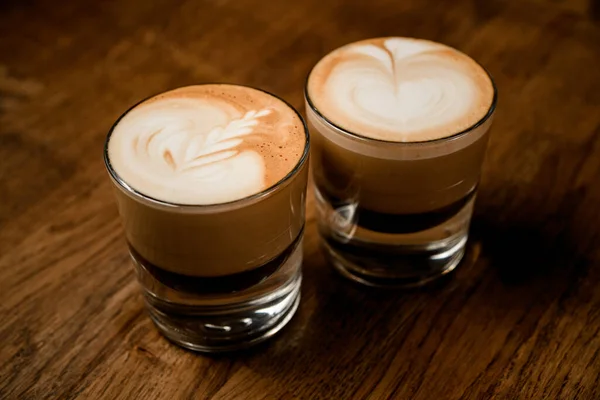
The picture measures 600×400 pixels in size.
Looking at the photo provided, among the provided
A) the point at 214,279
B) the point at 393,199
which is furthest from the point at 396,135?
the point at 214,279

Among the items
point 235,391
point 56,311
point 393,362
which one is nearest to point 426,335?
point 393,362

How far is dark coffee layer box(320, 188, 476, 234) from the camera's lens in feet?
1.90

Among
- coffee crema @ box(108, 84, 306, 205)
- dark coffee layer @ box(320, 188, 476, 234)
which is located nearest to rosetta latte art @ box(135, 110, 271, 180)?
coffee crema @ box(108, 84, 306, 205)

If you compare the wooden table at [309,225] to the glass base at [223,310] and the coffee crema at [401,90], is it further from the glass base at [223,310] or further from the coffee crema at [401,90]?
the coffee crema at [401,90]

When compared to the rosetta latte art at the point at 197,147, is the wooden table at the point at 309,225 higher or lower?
lower

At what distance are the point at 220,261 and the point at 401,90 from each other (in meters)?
0.20

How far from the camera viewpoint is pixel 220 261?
51cm

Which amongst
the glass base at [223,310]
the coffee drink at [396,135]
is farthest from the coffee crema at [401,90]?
the glass base at [223,310]

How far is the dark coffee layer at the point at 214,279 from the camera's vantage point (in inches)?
20.6

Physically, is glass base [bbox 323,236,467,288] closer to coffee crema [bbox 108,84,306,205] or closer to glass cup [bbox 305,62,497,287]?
glass cup [bbox 305,62,497,287]

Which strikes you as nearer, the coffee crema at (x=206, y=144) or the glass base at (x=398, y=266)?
the coffee crema at (x=206, y=144)

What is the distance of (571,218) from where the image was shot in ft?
2.26

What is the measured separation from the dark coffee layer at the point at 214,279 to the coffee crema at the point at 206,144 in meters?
0.07

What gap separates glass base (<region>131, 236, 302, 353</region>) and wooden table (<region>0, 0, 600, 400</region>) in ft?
0.04
